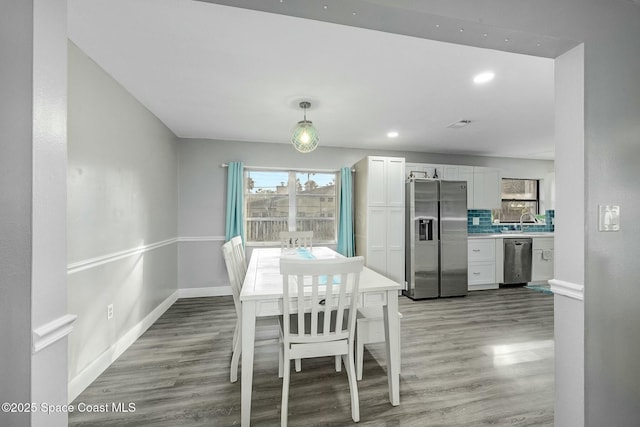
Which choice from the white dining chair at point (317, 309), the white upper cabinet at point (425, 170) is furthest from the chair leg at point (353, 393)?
the white upper cabinet at point (425, 170)

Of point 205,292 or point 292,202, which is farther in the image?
point 292,202

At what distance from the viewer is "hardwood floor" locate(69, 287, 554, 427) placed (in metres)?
1.69

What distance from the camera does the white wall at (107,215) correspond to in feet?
Answer: 6.14

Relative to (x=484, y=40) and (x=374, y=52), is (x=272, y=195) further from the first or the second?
(x=484, y=40)

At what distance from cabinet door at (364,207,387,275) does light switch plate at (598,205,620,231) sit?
9.79 feet

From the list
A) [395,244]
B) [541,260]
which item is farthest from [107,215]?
[541,260]

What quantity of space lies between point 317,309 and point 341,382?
0.86 m

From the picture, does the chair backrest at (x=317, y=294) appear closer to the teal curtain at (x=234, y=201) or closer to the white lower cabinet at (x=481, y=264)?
the teal curtain at (x=234, y=201)

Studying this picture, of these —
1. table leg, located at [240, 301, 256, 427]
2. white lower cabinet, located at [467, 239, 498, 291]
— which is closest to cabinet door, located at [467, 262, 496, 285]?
white lower cabinet, located at [467, 239, 498, 291]

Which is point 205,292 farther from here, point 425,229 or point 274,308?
point 425,229

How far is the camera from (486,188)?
195 inches

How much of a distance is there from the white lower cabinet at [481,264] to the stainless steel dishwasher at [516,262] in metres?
0.25

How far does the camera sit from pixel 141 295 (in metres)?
2.86

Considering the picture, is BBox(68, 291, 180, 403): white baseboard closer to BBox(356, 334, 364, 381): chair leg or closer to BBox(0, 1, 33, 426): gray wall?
BBox(0, 1, 33, 426): gray wall
